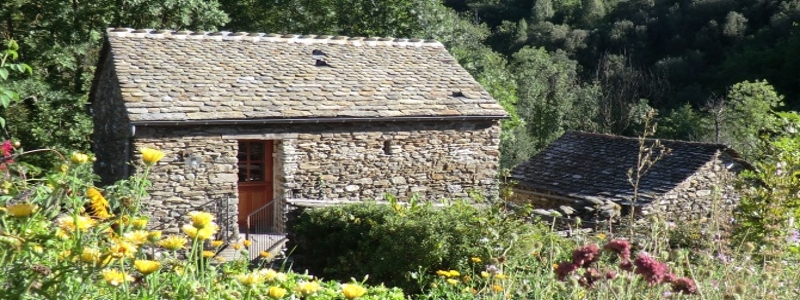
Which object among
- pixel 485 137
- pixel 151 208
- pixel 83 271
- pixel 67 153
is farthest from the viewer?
pixel 67 153

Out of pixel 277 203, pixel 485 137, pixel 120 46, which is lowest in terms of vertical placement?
pixel 277 203

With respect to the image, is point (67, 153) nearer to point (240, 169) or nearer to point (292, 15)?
point (240, 169)

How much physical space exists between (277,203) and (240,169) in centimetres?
100

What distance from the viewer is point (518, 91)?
36.6 meters

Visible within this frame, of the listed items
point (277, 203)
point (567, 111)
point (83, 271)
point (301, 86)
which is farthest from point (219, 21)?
point (567, 111)

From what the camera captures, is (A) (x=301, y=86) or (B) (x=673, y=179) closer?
(A) (x=301, y=86)

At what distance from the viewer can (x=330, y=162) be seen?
Result: 14211 mm

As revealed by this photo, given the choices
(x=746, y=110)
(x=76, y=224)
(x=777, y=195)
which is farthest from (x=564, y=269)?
(x=746, y=110)

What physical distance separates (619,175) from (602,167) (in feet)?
2.26

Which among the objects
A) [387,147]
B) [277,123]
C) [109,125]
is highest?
[277,123]

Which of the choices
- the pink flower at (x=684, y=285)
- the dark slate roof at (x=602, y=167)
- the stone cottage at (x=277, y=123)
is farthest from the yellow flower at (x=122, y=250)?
the dark slate roof at (x=602, y=167)

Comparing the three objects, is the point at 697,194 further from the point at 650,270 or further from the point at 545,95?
the point at 545,95

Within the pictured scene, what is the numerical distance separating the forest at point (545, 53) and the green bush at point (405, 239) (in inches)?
140

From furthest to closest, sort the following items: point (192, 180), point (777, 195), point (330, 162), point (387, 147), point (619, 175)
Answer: point (619, 175)
point (387, 147)
point (330, 162)
point (192, 180)
point (777, 195)
